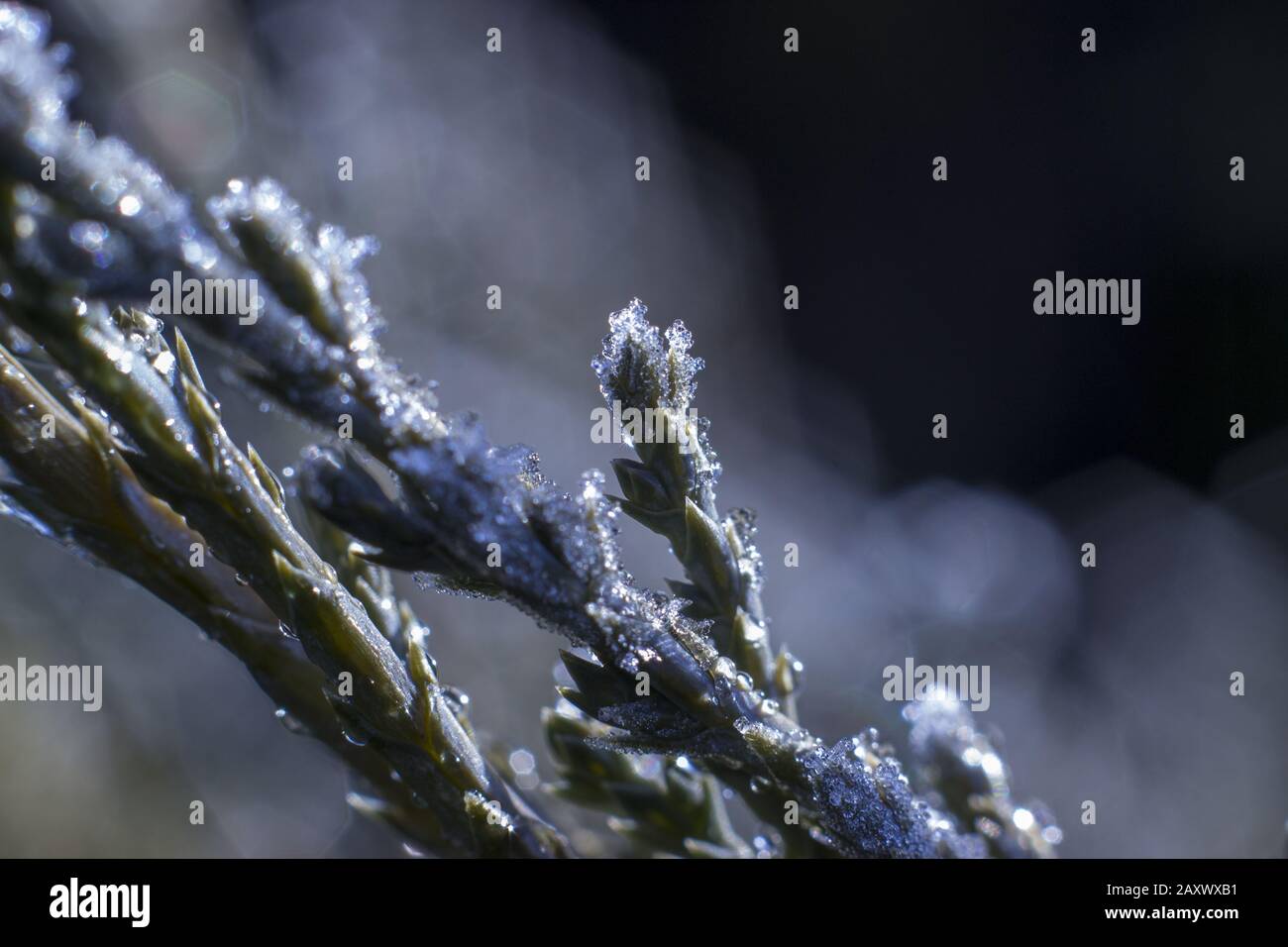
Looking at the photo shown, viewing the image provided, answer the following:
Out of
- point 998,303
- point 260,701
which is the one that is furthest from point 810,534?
point 260,701

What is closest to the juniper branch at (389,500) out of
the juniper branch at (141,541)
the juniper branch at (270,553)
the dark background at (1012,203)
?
the juniper branch at (270,553)

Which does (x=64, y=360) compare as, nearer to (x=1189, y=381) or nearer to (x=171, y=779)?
(x=171, y=779)

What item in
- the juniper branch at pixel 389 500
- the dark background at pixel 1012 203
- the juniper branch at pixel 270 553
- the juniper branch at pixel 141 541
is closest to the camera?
the juniper branch at pixel 389 500

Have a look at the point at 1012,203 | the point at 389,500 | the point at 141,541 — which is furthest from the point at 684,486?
the point at 1012,203

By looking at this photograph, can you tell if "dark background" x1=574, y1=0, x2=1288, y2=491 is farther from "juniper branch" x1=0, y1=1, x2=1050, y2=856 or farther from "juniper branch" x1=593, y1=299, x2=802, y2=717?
"juniper branch" x1=0, y1=1, x2=1050, y2=856

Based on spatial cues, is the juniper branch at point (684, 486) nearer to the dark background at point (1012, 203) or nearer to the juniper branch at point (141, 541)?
the juniper branch at point (141, 541)

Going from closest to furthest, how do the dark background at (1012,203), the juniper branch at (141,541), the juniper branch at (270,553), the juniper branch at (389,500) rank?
1. the juniper branch at (389,500)
2. the juniper branch at (270,553)
3. the juniper branch at (141,541)
4. the dark background at (1012,203)

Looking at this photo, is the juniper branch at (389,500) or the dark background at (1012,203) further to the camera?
the dark background at (1012,203)

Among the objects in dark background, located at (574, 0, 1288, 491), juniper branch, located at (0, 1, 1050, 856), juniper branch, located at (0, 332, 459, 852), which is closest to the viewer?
juniper branch, located at (0, 1, 1050, 856)

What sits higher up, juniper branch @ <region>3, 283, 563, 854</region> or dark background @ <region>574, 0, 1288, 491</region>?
dark background @ <region>574, 0, 1288, 491</region>

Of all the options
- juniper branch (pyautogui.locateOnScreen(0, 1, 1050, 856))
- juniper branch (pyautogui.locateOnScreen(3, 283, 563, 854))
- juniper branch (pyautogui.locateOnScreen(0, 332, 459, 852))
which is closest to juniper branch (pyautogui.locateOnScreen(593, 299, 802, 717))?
juniper branch (pyautogui.locateOnScreen(0, 1, 1050, 856))

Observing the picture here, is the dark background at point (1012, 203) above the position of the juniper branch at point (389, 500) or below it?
above

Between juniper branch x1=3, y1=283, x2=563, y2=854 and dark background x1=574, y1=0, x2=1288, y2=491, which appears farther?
dark background x1=574, y1=0, x2=1288, y2=491
